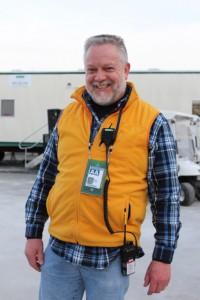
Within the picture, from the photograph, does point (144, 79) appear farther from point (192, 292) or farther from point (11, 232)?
point (192, 292)

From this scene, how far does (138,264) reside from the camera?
5.01 m

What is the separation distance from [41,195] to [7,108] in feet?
44.9

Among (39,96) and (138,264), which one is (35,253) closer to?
(138,264)

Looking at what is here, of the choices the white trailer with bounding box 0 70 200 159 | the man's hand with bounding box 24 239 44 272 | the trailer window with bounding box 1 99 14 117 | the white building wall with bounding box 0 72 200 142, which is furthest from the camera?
the trailer window with bounding box 1 99 14 117

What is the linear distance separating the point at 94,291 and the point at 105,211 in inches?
15.0

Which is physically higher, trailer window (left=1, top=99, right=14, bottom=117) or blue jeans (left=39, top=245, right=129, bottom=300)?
blue jeans (left=39, top=245, right=129, bottom=300)

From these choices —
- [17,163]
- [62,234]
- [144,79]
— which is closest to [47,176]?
[62,234]

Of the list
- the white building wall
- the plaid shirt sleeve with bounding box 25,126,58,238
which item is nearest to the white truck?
the white building wall

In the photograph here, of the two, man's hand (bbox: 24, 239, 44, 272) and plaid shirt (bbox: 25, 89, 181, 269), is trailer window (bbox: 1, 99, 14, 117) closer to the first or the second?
man's hand (bbox: 24, 239, 44, 272)

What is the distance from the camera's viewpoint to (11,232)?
645 centimetres

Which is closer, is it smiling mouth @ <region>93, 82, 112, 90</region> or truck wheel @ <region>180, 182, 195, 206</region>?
smiling mouth @ <region>93, 82, 112, 90</region>

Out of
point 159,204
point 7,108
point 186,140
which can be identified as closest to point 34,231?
point 159,204

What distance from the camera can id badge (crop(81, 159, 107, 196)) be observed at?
6.42ft

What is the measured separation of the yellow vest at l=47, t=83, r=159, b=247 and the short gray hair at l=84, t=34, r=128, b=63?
20cm
